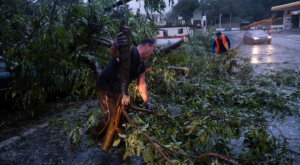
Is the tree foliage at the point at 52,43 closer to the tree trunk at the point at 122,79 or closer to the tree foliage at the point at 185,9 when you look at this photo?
the tree trunk at the point at 122,79

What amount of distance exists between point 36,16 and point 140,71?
257 centimetres

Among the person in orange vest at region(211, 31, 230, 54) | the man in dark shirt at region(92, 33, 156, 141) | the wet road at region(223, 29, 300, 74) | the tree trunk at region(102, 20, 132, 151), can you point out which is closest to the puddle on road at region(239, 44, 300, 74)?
the wet road at region(223, 29, 300, 74)

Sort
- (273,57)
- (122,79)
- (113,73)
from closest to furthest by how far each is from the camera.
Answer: (122,79), (113,73), (273,57)

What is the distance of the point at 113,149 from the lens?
3.75 m

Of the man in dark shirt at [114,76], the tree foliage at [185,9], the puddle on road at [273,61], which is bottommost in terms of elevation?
the puddle on road at [273,61]

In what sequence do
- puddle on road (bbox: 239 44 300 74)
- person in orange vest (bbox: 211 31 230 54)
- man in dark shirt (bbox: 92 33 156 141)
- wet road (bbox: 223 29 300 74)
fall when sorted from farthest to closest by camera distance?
1. wet road (bbox: 223 29 300 74)
2. puddle on road (bbox: 239 44 300 74)
3. person in orange vest (bbox: 211 31 230 54)
4. man in dark shirt (bbox: 92 33 156 141)

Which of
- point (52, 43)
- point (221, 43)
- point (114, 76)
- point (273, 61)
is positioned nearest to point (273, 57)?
point (273, 61)

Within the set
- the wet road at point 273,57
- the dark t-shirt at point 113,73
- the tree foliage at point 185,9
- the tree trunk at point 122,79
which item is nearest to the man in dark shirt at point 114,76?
the dark t-shirt at point 113,73

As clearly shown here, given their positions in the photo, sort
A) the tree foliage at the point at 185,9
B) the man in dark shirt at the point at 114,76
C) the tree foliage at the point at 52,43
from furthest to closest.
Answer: the tree foliage at the point at 185,9 → the tree foliage at the point at 52,43 → the man in dark shirt at the point at 114,76

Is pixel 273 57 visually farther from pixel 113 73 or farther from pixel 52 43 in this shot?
pixel 113 73

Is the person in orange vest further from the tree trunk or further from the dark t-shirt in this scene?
the tree trunk

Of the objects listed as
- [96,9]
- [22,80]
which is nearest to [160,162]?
[22,80]

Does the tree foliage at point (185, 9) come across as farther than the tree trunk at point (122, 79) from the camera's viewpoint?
Yes

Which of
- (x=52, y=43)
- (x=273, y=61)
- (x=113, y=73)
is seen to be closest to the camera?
(x=113, y=73)
